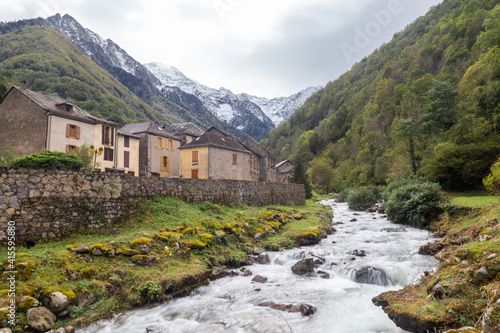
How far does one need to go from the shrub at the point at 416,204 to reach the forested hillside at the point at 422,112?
4534 millimetres

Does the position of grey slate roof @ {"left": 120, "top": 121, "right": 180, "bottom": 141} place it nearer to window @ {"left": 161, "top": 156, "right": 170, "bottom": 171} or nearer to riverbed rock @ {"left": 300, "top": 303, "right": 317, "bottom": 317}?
window @ {"left": 161, "top": 156, "right": 170, "bottom": 171}

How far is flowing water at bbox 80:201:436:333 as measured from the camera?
752cm

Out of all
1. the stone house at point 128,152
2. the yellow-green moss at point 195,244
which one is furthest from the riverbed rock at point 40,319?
the stone house at point 128,152

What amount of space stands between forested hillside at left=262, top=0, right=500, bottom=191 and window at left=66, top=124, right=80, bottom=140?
34.7 metres

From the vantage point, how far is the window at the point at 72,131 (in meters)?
28.2

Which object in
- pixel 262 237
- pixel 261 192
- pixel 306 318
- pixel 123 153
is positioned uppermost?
pixel 123 153

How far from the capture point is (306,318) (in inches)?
314

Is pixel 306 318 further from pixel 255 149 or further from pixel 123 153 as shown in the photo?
pixel 255 149

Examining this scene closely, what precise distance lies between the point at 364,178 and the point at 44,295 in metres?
50.8

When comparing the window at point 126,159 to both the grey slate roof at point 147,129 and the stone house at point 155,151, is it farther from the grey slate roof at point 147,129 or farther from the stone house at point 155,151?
the grey slate roof at point 147,129

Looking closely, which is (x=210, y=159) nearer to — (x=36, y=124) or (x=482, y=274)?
(x=36, y=124)

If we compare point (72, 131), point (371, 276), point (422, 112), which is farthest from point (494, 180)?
point (72, 131)

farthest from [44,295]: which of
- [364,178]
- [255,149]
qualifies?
[364,178]

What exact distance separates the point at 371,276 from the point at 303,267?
267cm
